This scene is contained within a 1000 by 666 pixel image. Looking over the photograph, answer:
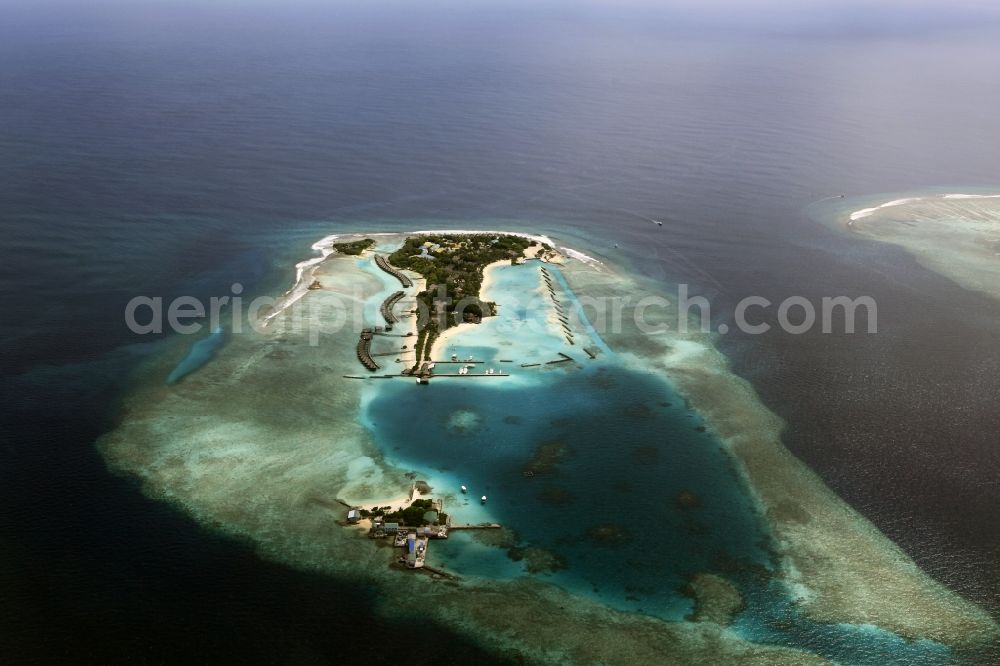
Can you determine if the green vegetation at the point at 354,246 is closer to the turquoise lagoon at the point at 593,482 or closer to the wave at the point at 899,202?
the turquoise lagoon at the point at 593,482

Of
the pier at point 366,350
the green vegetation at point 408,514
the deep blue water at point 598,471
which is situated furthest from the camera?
the pier at point 366,350

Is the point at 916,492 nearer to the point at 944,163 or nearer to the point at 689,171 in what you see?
the point at 689,171

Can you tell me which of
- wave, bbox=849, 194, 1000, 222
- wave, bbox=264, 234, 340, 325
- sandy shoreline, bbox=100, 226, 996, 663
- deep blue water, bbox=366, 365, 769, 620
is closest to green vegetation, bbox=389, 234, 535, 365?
sandy shoreline, bbox=100, 226, 996, 663

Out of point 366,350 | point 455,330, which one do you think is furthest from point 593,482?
point 366,350

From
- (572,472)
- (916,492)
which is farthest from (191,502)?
(916,492)

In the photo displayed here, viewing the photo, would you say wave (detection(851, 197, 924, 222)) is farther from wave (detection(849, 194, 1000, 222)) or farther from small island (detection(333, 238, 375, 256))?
small island (detection(333, 238, 375, 256))

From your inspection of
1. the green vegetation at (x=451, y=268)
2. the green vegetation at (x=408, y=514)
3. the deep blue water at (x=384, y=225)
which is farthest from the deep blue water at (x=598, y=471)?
the green vegetation at (x=451, y=268)
